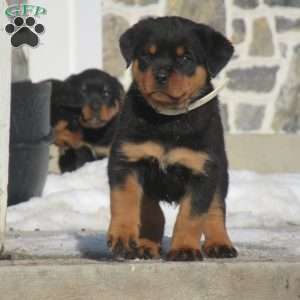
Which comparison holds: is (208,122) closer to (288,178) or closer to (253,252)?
(253,252)

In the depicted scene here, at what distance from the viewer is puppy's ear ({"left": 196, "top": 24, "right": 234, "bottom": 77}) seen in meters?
4.16

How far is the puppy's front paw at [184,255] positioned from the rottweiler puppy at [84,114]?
15.1ft

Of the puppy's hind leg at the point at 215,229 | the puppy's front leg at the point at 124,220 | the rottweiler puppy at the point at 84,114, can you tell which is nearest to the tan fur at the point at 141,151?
the puppy's front leg at the point at 124,220

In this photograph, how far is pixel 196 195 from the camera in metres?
3.99

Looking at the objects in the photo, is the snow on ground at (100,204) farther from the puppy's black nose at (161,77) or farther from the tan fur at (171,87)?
the puppy's black nose at (161,77)

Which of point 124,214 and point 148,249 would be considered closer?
point 124,214

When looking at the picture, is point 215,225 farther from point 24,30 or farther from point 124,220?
point 24,30

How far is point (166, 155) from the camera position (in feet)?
13.2

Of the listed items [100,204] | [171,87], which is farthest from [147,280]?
[100,204]

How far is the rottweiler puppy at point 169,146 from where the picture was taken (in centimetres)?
391

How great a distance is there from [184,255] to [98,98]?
16.8ft

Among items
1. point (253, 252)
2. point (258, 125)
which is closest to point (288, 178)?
point (258, 125)

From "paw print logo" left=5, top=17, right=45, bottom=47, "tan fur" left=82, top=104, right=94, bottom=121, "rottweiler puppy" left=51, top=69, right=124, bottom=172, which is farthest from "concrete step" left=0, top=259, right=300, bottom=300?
"tan fur" left=82, top=104, right=94, bottom=121

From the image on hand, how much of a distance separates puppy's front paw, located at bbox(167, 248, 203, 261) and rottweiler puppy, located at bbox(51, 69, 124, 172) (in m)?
4.60
